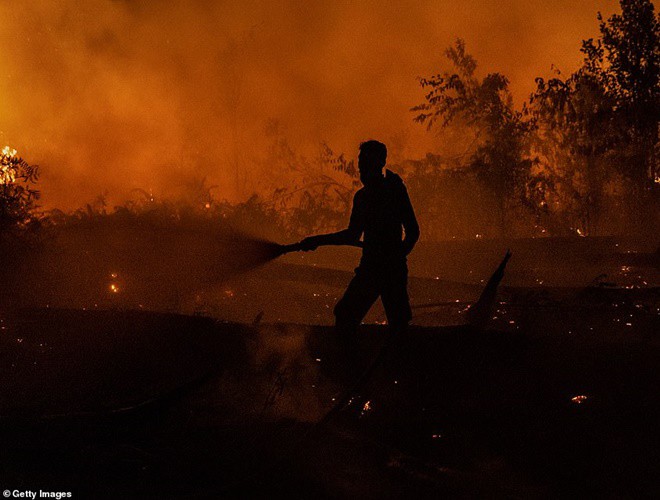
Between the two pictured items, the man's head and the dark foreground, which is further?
the man's head

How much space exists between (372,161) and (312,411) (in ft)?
6.39

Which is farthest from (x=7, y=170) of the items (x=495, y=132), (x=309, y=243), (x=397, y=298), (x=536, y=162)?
(x=536, y=162)

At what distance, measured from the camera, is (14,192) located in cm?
920

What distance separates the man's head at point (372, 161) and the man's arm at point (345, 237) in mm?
166

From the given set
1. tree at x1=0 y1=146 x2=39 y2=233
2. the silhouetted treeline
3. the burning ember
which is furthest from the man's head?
the silhouetted treeline

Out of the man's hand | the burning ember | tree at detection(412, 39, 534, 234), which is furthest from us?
tree at detection(412, 39, 534, 234)

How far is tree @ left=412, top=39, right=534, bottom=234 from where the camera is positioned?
19531 millimetres

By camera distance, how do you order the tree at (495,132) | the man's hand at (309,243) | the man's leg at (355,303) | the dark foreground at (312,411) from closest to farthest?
the dark foreground at (312,411) < the man's hand at (309,243) < the man's leg at (355,303) < the tree at (495,132)

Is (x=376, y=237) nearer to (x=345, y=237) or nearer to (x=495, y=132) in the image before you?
(x=345, y=237)

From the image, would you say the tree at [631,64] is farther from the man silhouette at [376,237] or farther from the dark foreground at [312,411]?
the man silhouette at [376,237]

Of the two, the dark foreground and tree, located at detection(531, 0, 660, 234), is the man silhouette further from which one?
tree, located at detection(531, 0, 660, 234)

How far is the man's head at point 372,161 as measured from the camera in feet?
16.7

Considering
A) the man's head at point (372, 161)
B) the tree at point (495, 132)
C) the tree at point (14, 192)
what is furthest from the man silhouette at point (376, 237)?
the tree at point (495, 132)

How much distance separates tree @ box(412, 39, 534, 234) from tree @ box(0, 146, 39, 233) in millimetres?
12465
